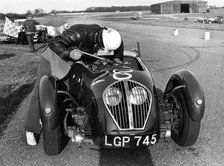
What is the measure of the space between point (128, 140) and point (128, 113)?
333 mm

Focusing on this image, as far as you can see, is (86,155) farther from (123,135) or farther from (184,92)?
(184,92)

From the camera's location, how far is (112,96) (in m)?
4.06

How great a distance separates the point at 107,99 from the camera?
4.06 m

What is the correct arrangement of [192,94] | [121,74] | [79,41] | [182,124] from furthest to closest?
1. [79,41]
2. [182,124]
3. [192,94]
4. [121,74]

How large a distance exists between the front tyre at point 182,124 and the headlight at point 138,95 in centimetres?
75

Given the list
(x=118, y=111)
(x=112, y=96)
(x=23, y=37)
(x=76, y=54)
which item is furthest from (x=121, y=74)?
(x=23, y=37)

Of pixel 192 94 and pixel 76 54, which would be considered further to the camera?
pixel 76 54

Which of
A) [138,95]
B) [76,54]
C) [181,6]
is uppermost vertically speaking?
[181,6]

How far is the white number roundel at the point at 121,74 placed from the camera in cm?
423

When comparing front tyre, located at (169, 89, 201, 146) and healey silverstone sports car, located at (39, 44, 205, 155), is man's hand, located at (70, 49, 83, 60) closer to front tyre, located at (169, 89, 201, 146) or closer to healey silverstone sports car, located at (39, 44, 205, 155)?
healey silverstone sports car, located at (39, 44, 205, 155)

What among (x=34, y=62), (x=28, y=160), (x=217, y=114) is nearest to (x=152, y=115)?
(x=28, y=160)

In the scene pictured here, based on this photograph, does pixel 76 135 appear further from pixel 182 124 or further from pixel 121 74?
pixel 182 124

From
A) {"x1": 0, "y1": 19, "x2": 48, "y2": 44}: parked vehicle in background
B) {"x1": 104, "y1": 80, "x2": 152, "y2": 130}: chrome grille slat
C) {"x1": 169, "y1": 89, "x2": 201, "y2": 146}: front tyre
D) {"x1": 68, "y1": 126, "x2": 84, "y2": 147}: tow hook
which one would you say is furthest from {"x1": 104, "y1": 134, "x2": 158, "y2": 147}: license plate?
{"x1": 0, "y1": 19, "x2": 48, "y2": 44}: parked vehicle in background

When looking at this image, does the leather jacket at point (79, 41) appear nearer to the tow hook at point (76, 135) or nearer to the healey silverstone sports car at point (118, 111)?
the healey silverstone sports car at point (118, 111)
